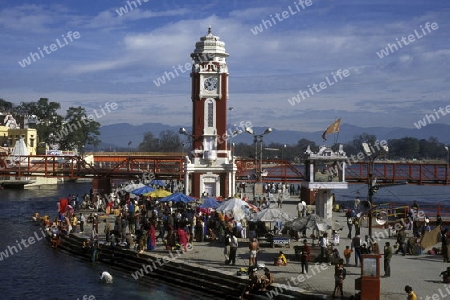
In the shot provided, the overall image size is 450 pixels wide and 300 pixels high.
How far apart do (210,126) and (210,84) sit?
3141mm

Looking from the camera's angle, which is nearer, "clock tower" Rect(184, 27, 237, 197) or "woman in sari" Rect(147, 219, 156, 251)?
"woman in sari" Rect(147, 219, 156, 251)

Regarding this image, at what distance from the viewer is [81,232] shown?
3619 cm

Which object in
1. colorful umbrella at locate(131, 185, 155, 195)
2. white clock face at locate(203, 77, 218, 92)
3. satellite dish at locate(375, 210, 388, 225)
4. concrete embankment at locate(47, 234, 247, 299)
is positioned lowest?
concrete embankment at locate(47, 234, 247, 299)

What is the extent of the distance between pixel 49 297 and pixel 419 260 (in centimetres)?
1528

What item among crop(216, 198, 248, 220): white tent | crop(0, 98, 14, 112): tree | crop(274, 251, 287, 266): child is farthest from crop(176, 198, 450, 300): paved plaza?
crop(0, 98, 14, 112): tree

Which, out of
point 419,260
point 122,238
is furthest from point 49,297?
point 419,260

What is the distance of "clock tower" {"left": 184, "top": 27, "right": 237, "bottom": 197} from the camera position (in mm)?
47094

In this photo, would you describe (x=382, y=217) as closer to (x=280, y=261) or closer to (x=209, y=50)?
(x=280, y=261)

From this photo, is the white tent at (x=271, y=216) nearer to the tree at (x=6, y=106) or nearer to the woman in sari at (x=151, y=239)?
the woman in sari at (x=151, y=239)

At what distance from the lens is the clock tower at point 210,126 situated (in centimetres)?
4709

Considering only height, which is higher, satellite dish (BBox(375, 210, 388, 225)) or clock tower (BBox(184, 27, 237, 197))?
clock tower (BBox(184, 27, 237, 197))

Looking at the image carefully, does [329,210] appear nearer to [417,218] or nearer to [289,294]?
[417,218]

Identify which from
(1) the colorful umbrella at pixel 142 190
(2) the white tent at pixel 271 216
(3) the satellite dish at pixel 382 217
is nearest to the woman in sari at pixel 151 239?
(2) the white tent at pixel 271 216

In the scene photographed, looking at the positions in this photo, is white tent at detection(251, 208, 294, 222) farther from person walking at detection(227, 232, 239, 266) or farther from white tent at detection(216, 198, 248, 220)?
person walking at detection(227, 232, 239, 266)
